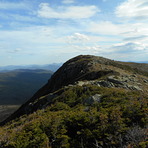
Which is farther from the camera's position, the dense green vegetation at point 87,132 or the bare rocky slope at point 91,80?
the bare rocky slope at point 91,80

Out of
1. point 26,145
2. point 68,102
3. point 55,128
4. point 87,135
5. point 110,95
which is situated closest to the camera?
point 26,145

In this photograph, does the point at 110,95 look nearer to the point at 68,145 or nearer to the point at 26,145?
the point at 68,145

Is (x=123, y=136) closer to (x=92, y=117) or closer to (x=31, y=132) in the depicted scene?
(x=92, y=117)

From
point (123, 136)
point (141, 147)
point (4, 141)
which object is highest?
point (141, 147)

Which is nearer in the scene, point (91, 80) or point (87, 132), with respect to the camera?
point (87, 132)

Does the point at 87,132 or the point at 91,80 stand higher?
the point at 91,80

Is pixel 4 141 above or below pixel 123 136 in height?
below

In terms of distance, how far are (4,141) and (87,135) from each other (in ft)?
21.9

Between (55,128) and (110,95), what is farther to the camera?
(110,95)

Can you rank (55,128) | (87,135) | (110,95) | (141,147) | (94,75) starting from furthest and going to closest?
(94,75)
(110,95)
(55,128)
(87,135)
(141,147)

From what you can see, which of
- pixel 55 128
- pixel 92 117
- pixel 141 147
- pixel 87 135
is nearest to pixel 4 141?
pixel 55 128

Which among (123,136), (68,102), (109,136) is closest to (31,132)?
(109,136)

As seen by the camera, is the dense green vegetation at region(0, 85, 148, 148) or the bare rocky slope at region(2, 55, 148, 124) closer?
the dense green vegetation at region(0, 85, 148, 148)

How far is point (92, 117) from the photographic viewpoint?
43.7 ft
